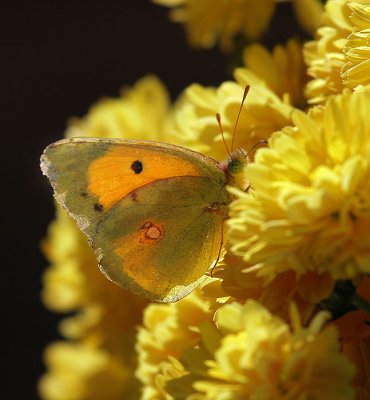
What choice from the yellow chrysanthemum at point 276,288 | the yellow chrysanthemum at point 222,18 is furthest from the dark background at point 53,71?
the yellow chrysanthemum at point 276,288

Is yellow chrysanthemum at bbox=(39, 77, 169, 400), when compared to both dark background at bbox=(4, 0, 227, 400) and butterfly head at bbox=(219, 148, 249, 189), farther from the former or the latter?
dark background at bbox=(4, 0, 227, 400)

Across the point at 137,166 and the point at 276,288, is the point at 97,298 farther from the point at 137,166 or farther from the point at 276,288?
the point at 276,288

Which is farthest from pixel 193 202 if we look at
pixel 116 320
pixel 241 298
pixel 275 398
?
pixel 116 320

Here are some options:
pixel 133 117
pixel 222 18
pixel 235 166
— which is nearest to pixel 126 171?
pixel 235 166

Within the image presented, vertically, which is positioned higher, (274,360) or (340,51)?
(340,51)

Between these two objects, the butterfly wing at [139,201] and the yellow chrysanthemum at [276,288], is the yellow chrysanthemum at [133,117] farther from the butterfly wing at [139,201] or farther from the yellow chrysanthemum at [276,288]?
the yellow chrysanthemum at [276,288]

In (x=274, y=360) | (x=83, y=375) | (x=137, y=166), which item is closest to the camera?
(x=274, y=360)

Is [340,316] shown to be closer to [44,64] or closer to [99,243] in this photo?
[99,243]
